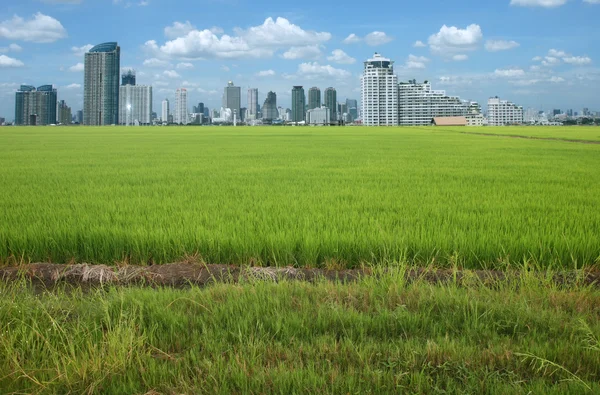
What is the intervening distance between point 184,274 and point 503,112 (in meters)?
181

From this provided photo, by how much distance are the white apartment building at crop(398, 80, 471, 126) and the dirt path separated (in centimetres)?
17119

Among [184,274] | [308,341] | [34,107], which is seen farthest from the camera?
[34,107]

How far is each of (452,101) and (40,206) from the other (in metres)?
173

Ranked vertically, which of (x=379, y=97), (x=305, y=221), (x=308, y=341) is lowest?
(x=308, y=341)

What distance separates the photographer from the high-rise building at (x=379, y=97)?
571ft

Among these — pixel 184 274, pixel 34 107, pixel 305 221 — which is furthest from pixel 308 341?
pixel 34 107

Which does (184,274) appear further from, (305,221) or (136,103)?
(136,103)

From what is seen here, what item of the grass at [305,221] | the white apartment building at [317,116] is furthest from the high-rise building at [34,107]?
the grass at [305,221]

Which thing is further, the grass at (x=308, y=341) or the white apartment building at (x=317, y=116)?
the white apartment building at (x=317, y=116)

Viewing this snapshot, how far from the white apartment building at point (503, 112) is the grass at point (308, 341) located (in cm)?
17880

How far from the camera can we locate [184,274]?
5.07m

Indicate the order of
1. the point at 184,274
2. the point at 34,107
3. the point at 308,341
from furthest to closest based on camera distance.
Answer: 1. the point at 34,107
2. the point at 184,274
3. the point at 308,341

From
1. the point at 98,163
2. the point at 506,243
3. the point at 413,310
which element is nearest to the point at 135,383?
the point at 413,310

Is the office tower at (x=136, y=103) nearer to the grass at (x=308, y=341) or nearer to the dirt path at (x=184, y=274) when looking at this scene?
the dirt path at (x=184, y=274)
